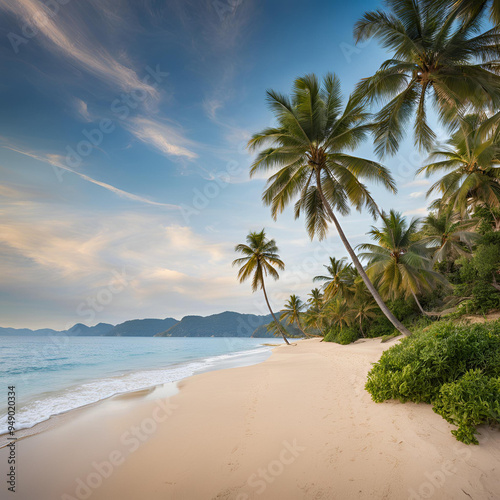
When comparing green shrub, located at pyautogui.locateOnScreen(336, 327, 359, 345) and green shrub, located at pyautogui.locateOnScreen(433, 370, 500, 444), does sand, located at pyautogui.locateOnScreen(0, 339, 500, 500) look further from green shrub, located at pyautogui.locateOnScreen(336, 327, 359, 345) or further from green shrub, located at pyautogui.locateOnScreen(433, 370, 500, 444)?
green shrub, located at pyautogui.locateOnScreen(336, 327, 359, 345)

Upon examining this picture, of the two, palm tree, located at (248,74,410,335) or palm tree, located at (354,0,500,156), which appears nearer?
palm tree, located at (354,0,500,156)

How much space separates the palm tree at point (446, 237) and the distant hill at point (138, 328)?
185 m

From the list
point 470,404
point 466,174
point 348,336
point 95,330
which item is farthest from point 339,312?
point 95,330

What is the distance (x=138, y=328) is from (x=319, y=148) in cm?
19469

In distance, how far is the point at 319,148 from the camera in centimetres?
1078

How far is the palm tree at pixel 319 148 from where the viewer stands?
1030cm

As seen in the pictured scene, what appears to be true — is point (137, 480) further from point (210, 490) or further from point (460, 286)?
point (460, 286)

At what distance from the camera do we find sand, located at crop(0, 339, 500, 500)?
2693 mm

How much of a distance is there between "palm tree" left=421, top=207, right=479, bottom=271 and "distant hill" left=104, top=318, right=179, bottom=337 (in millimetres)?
184744

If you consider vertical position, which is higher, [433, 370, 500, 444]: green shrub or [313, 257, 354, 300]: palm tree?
[313, 257, 354, 300]: palm tree

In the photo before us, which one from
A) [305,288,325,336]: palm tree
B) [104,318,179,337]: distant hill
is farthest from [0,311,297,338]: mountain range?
[305,288,325,336]: palm tree

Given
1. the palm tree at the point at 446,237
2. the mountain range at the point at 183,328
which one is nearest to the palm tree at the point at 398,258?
the palm tree at the point at 446,237

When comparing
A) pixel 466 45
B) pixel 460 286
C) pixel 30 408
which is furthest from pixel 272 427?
pixel 460 286

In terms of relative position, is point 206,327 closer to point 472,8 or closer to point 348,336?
point 348,336
